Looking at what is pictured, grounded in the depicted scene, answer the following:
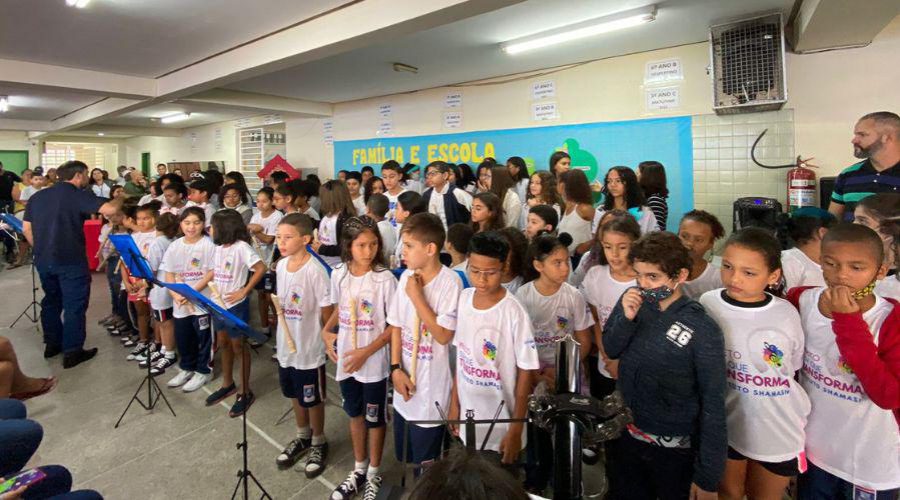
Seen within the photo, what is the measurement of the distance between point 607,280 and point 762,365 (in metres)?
0.74

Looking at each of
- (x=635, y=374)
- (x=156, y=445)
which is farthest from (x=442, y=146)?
(x=635, y=374)

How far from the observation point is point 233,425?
250cm

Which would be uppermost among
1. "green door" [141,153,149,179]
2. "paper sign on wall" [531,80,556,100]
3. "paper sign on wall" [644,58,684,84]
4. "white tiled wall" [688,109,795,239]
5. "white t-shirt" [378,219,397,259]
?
"green door" [141,153,149,179]

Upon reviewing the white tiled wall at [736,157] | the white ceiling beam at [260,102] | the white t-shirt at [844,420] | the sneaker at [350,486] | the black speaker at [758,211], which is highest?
the white ceiling beam at [260,102]

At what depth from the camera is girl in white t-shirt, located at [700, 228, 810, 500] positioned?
125 cm

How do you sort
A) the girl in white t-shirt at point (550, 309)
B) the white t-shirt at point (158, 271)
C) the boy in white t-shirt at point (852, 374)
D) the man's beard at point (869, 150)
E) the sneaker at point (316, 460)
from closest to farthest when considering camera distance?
the boy in white t-shirt at point (852, 374), the girl in white t-shirt at point (550, 309), the sneaker at point (316, 460), the man's beard at point (869, 150), the white t-shirt at point (158, 271)

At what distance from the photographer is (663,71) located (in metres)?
4.17

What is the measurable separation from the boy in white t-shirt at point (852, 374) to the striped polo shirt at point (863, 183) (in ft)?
4.23

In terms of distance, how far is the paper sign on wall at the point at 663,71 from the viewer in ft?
13.4

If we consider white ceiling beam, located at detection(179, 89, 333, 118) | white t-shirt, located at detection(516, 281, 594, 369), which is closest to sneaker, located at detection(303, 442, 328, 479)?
white t-shirt, located at detection(516, 281, 594, 369)

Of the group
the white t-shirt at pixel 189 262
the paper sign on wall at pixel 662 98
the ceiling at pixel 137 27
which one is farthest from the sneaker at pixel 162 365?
the paper sign on wall at pixel 662 98

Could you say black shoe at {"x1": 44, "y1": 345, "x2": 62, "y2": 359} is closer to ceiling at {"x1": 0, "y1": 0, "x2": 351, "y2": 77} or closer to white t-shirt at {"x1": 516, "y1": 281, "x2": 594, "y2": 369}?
ceiling at {"x1": 0, "y1": 0, "x2": 351, "y2": 77}

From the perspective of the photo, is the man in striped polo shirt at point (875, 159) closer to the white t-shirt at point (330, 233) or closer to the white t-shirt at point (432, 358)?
the white t-shirt at point (432, 358)

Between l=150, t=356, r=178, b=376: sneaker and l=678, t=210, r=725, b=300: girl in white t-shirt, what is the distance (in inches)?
134
